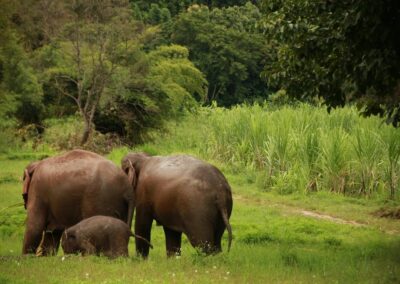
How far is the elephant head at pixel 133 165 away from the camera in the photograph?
9469mm

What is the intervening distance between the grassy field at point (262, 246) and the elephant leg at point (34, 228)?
315 millimetres

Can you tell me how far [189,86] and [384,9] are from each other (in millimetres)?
26385

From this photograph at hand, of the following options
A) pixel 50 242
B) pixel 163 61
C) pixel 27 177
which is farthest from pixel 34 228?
pixel 163 61

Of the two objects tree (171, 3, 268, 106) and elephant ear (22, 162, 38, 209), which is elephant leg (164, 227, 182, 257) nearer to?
elephant ear (22, 162, 38, 209)

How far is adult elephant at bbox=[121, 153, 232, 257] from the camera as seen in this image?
8305mm

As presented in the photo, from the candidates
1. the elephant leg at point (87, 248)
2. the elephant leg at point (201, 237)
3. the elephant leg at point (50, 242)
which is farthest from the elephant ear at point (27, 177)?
the elephant leg at point (201, 237)

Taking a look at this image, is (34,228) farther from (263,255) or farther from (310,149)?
(310,149)

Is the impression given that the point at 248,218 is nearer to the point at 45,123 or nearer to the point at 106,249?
the point at 106,249

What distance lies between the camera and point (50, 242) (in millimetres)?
9594

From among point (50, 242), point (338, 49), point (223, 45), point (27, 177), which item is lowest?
point (223, 45)

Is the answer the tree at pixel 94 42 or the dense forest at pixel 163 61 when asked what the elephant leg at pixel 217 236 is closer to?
the dense forest at pixel 163 61

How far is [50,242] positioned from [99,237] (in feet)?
5.97

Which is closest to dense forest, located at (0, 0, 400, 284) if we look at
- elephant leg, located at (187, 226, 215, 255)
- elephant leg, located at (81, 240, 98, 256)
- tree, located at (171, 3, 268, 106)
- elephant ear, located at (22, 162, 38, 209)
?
elephant ear, located at (22, 162, 38, 209)

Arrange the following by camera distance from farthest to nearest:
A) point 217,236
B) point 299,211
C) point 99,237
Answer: point 299,211, point 217,236, point 99,237
